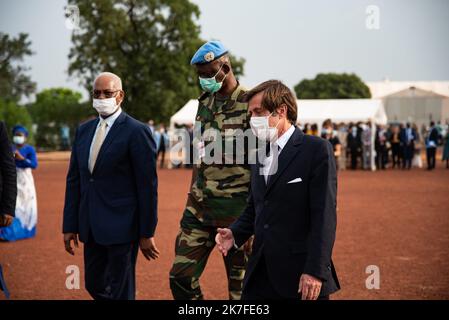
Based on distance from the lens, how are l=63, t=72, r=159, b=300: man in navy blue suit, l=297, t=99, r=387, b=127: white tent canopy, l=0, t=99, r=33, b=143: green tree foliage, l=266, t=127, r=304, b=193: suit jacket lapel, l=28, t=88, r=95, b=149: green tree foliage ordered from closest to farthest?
l=266, t=127, r=304, b=193: suit jacket lapel < l=63, t=72, r=159, b=300: man in navy blue suit < l=297, t=99, r=387, b=127: white tent canopy < l=0, t=99, r=33, b=143: green tree foliage < l=28, t=88, r=95, b=149: green tree foliage

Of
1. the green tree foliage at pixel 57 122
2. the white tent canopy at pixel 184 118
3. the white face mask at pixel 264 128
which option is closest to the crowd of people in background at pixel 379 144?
the white tent canopy at pixel 184 118

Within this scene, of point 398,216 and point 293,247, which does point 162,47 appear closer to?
point 398,216

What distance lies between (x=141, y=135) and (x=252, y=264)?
1.55 metres

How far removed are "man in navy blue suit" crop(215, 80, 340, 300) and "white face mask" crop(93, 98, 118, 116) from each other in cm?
147

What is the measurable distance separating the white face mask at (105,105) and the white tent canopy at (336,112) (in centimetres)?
2511

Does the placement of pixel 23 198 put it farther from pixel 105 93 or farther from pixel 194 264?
pixel 194 264

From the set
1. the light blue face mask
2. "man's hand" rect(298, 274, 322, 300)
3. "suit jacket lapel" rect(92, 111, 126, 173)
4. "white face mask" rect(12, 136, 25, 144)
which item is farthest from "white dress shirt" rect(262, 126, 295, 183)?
"white face mask" rect(12, 136, 25, 144)

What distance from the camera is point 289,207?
11.2ft

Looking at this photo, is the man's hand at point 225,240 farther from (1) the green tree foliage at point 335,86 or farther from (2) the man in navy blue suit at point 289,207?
(1) the green tree foliage at point 335,86

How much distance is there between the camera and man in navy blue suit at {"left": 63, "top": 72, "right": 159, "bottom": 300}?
15.1ft

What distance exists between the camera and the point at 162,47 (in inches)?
1763

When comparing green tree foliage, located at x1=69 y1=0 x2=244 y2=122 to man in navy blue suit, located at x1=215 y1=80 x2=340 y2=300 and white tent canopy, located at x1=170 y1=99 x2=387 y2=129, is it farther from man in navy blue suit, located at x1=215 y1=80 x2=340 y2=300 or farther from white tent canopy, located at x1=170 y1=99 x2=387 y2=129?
man in navy blue suit, located at x1=215 y1=80 x2=340 y2=300

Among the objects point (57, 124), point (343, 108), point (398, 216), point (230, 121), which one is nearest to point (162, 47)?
point (57, 124)

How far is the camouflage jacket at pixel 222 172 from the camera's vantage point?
4.82 meters
